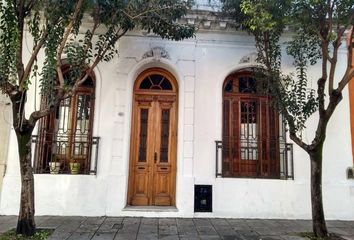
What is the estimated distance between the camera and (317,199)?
5977 mm

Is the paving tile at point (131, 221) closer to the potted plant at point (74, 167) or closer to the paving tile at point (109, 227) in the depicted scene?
the paving tile at point (109, 227)

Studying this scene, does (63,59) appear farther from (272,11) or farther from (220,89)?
(272,11)

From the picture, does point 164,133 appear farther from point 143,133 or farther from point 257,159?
point 257,159

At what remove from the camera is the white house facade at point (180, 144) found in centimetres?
754

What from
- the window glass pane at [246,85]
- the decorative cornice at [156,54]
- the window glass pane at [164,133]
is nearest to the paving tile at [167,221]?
the window glass pane at [164,133]

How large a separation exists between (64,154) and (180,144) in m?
2.85

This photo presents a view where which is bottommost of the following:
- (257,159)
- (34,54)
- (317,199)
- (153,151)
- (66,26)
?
(317,199)

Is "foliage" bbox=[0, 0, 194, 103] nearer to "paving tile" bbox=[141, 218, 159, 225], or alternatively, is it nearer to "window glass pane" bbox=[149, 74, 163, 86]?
"window glass pane" bbox=[149, 74, 163, 86]

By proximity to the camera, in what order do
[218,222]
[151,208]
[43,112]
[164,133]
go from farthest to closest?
[164,133] → [151,208] → [218,222] → [43,112]

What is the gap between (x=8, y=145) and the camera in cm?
762

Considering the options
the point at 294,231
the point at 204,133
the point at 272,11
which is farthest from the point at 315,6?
the point at 294,231

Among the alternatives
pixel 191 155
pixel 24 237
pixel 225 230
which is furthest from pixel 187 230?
pixel 24 237

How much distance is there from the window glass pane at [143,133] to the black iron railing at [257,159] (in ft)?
6.33

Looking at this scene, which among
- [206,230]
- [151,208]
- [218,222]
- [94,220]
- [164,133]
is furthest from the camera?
[164,133]
